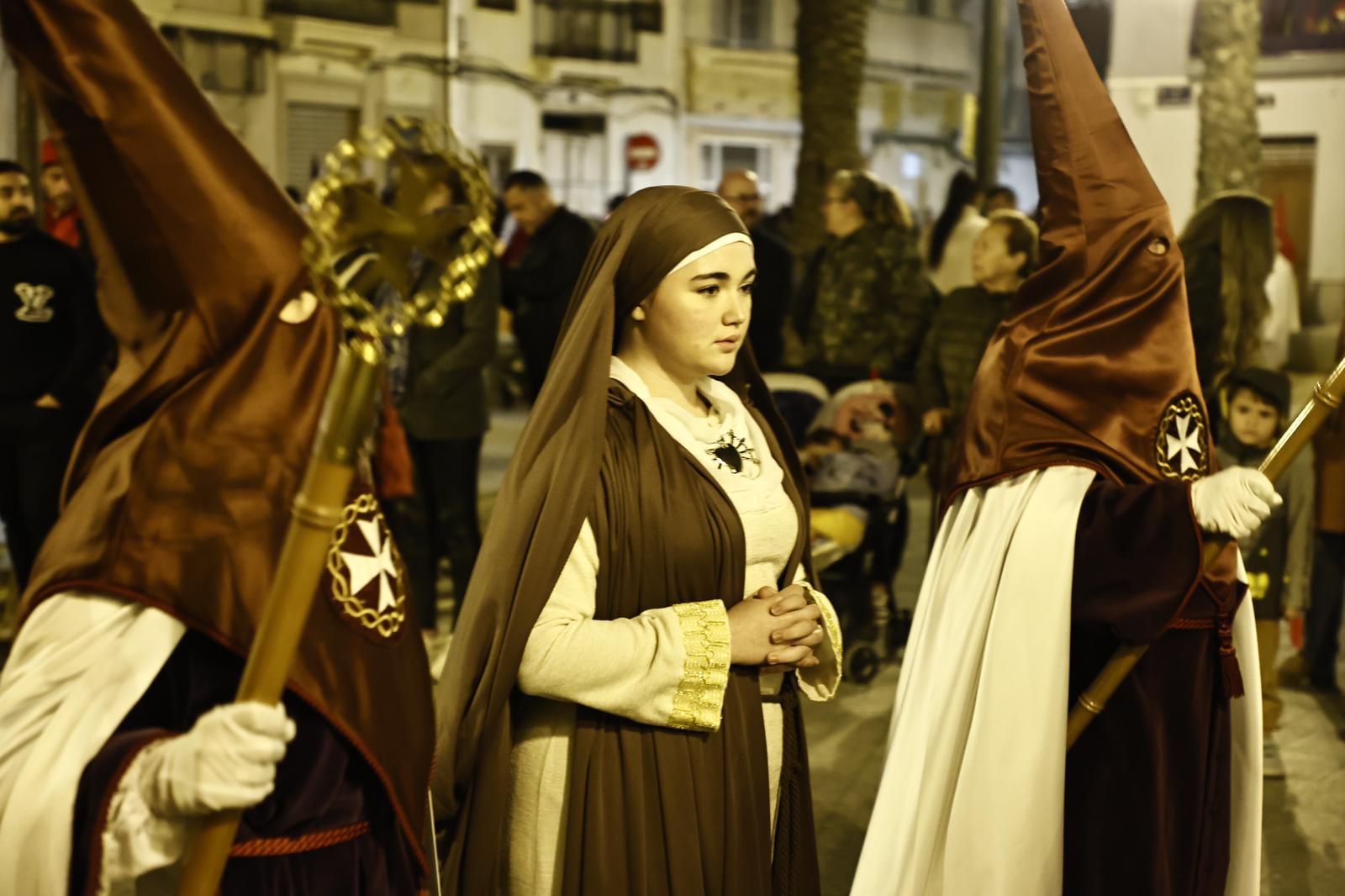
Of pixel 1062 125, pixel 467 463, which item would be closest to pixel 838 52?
pixel 467 463

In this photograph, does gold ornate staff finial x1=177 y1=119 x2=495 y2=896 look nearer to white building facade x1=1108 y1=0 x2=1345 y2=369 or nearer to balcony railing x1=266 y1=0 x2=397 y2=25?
white building facade x1=1108 y1=0 x2=1345 y2=369

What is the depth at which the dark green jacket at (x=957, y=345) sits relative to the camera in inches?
271

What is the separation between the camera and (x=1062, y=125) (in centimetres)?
347

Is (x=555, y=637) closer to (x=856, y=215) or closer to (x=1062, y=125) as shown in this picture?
(x=1062, y=125)

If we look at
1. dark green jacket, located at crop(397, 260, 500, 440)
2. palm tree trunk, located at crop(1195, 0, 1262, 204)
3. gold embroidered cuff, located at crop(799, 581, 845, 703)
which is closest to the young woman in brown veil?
gold embroidered cuff, located at crop(799, 581, 845, 703)

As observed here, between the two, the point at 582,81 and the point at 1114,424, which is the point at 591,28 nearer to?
the point at 582,81

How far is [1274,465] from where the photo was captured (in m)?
3.27

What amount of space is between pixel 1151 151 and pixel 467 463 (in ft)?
60.9

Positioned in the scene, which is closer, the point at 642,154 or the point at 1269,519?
the point at 1269,519

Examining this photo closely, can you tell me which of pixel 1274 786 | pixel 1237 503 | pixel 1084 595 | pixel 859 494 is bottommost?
pixel 1274 786

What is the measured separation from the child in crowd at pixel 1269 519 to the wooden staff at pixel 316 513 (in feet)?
15.3

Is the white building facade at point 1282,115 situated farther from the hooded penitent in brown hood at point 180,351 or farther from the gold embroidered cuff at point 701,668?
the hooded penitent in brown hood at point 180,351

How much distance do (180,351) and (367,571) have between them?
1.43 feet

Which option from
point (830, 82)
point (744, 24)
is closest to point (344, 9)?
point (744, 24)
